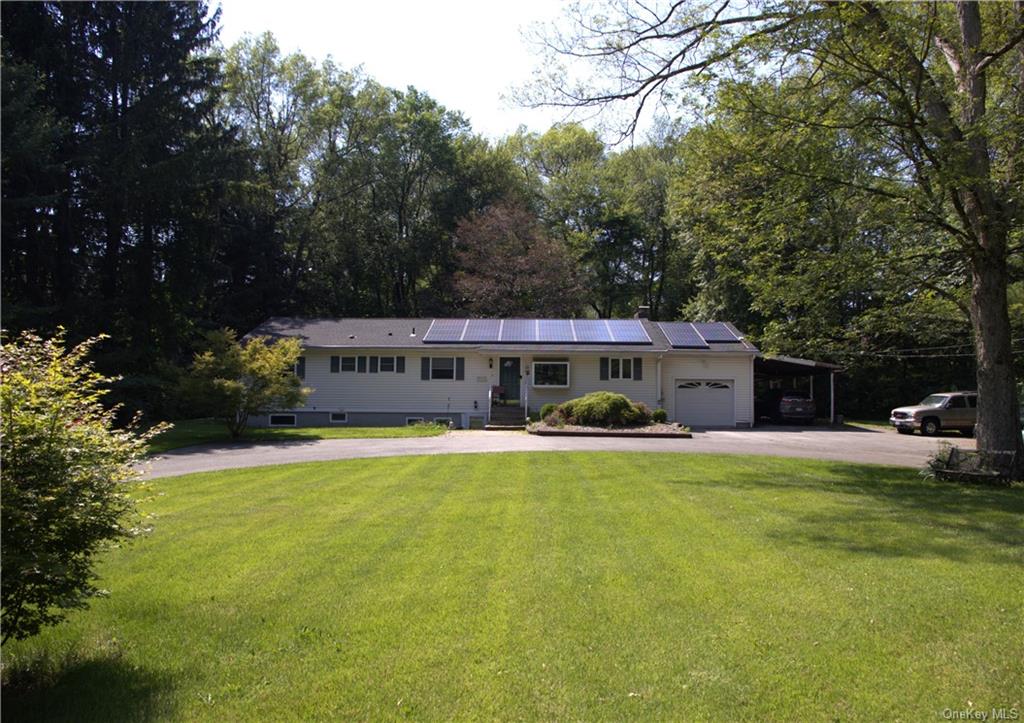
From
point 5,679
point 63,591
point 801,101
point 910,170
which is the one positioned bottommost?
point 5,679

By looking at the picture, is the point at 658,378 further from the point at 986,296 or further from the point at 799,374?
the point at 986,296

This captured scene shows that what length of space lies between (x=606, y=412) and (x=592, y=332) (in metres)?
7.47

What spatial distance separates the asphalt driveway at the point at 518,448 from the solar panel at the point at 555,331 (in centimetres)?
657

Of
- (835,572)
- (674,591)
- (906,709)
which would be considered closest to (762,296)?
(835,572)

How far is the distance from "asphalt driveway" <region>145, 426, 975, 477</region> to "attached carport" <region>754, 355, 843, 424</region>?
18.3 feet

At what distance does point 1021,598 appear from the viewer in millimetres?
5184

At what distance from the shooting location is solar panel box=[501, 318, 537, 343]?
28.1m

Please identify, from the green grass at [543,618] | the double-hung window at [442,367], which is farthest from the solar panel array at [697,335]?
the green grass at [543,618]

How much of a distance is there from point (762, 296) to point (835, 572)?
9459mm

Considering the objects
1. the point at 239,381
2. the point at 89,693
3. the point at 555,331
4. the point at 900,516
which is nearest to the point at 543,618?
the point at 89,693

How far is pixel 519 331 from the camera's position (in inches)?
1137

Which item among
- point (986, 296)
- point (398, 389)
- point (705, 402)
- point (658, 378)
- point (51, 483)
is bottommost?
point (705, 402)

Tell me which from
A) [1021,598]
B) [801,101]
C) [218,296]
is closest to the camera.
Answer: [1021,598]

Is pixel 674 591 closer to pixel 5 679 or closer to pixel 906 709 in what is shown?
pixel 906 709
